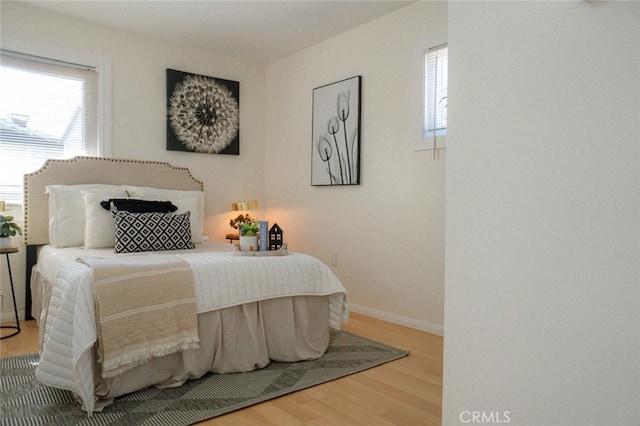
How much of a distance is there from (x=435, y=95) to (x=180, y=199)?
2.37 meters

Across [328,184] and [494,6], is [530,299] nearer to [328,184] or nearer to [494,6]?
[494,6]

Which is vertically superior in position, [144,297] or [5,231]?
[5,231]

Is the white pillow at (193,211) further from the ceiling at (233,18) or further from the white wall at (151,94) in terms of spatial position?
the ceiling at (233,18)

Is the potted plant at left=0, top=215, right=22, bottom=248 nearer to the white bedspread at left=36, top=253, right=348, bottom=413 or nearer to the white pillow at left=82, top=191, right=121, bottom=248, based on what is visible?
the white pillow at left=82, top=191, right=121, bottom=248

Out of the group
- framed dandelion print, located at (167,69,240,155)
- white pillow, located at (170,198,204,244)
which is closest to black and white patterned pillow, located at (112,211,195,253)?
white pillow, located at (170,198,204,244)

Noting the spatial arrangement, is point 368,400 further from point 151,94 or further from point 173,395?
point 151,94

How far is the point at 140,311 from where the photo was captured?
87.5 inches

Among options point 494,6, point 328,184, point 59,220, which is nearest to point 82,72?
point 59,220

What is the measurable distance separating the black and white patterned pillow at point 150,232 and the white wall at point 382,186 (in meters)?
1.50

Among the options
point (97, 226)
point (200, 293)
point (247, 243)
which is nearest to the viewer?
point (200, 293)

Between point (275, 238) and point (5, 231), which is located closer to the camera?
point (275, 238)

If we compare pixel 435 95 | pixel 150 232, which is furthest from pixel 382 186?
pixel 150 232

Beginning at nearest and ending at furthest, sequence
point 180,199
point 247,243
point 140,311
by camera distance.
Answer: point 140,311, point 247,243, point 180,199

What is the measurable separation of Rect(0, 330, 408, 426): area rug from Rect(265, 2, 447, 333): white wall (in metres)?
0.99
